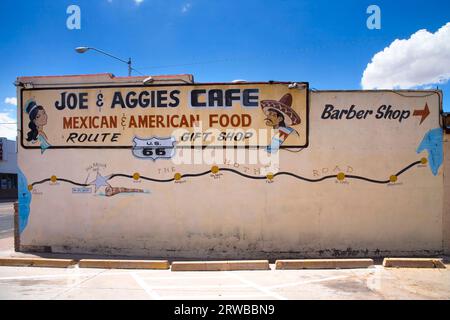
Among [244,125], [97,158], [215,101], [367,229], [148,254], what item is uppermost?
[215,101]

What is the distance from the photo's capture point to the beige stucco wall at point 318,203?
28.6 ft

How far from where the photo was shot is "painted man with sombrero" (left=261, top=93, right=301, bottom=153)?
29.0ft

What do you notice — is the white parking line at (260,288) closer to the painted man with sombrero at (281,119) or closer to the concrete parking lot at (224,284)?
the concrete parking lot at (224,284)

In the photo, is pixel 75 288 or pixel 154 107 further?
pixel 154 107

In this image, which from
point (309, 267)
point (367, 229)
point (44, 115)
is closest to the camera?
point (309, 267)

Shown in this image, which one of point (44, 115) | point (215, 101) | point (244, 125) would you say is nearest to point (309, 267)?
point (244, 125)

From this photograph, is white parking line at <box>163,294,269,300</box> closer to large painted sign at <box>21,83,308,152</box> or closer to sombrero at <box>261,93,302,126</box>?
large painted sign at <box>21,83,308,152</box>

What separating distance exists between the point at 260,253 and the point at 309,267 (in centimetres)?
150

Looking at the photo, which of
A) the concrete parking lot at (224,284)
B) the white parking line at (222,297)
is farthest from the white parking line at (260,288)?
the white parking line at (222,297)

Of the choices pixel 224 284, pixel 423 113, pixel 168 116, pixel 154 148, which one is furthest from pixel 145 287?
pixel 423 113

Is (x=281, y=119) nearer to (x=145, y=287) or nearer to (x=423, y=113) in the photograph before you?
(x=423, y=113)

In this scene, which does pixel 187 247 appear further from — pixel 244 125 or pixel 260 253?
pixel 244 125

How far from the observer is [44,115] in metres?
9.44

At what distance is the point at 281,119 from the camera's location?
348 inches
